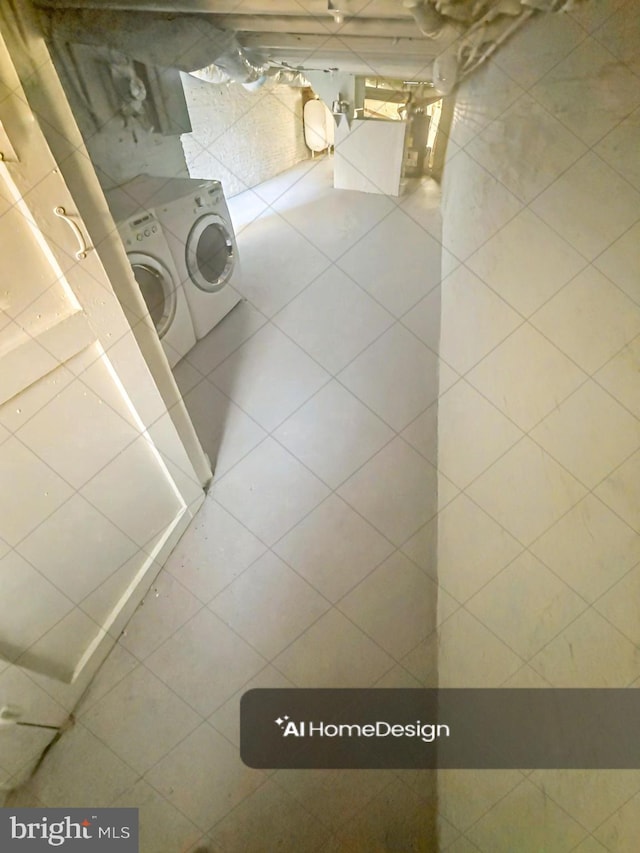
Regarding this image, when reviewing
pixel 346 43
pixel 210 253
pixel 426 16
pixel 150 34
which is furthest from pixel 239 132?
pixel 426 16

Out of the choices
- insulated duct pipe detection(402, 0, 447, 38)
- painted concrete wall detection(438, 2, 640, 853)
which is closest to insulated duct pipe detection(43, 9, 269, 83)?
insulated duct pipe detection(402, 0, 447, 38)

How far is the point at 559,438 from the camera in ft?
1.61

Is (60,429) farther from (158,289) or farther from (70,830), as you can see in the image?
(158,289)

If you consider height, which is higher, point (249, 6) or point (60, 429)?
point (249, 6)

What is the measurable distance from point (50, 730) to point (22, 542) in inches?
24.2

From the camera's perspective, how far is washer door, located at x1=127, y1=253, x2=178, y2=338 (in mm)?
1792

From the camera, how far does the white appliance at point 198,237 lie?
1895 millimetres

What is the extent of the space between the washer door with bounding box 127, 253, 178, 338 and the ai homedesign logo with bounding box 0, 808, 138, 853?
6.21 feet

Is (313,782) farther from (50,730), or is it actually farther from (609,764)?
(609,764)

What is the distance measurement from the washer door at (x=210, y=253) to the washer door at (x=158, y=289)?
0.86 feet

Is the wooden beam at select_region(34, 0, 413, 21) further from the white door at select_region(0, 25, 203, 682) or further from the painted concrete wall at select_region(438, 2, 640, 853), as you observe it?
the white door at select_region(0, 25, 203, 682)

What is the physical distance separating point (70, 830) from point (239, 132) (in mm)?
6301

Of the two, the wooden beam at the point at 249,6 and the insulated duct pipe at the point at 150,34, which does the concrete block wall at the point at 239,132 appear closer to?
the insulated duct pipe at the point at 150,34

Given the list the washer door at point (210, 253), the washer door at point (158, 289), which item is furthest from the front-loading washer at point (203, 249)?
the washer door at point (158, 289)
